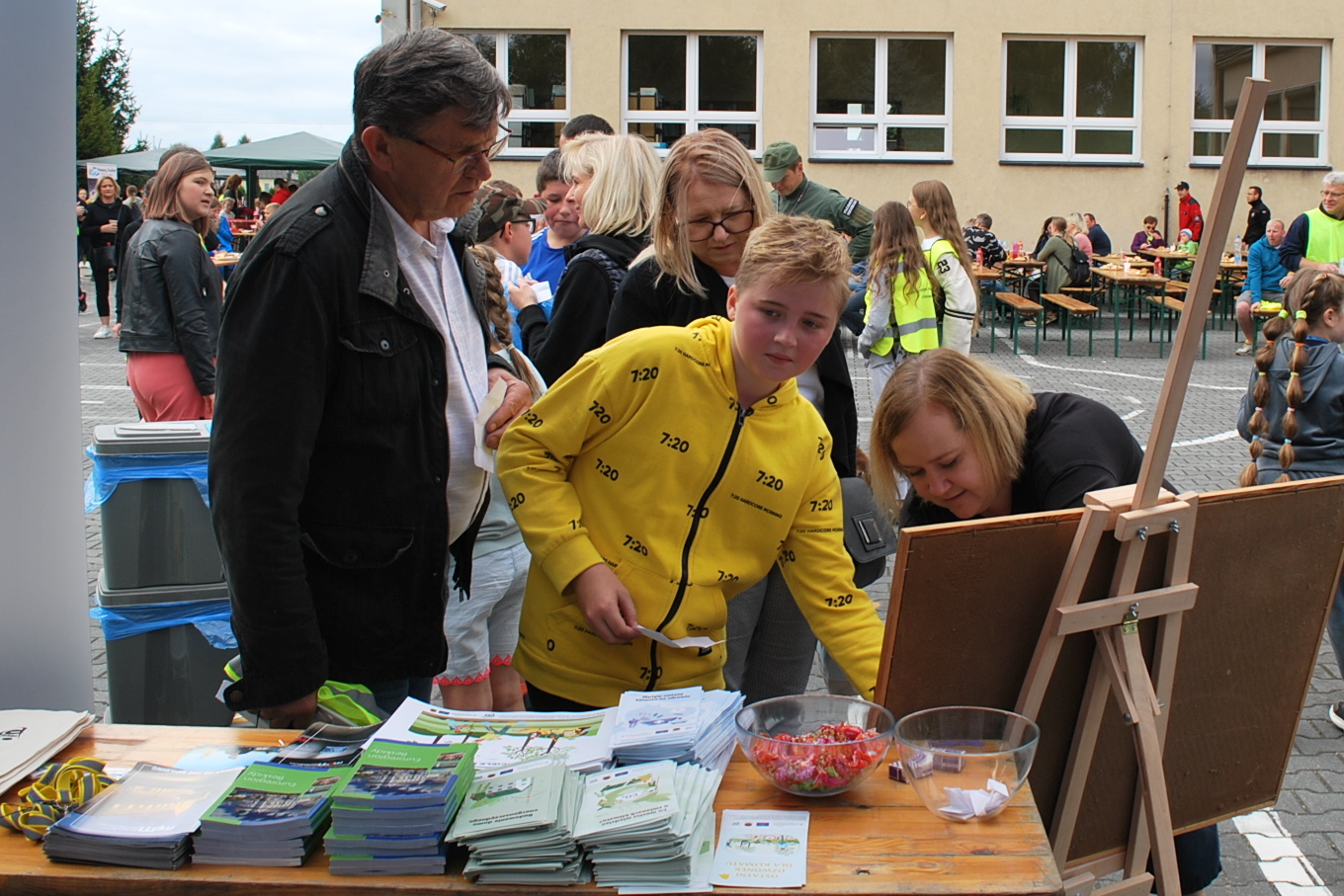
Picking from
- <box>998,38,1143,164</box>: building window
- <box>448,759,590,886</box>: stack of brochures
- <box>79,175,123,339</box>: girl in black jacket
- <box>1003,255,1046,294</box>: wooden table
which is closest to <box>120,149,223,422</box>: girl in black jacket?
<box>448,759,590,886</box>: stack of brochures

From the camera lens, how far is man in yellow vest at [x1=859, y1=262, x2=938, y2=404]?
274 inches

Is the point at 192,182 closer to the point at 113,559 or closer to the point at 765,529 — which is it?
the point at 113,559

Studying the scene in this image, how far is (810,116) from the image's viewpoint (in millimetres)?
19578

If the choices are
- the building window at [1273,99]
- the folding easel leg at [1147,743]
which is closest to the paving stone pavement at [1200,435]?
the folding easel leg at [1147,743]

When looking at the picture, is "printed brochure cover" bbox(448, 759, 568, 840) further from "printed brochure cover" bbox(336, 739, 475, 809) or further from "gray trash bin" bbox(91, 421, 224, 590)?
"gray trash bin" bbox(91, 421, 224, 590)

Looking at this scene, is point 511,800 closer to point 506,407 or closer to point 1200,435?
point 506,407

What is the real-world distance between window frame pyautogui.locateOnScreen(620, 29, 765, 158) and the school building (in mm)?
32

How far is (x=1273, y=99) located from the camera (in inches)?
778

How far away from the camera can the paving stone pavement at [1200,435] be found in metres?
3.28

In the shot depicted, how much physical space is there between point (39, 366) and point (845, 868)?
5.67ft

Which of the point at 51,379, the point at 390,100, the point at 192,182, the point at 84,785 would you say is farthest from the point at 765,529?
the point at 192,182

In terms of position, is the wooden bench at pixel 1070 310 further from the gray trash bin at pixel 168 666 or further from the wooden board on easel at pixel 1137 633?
the wooden board on easel at pixel 1137 633

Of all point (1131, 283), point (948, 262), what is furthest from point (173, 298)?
point (1131, 283)

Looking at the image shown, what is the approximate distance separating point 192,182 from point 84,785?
467 cm
